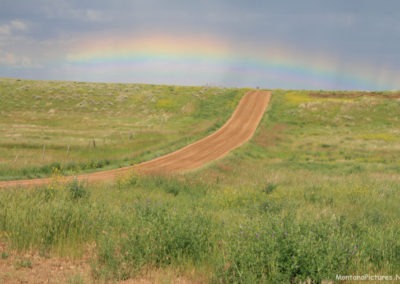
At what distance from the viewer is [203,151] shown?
31.4 meters

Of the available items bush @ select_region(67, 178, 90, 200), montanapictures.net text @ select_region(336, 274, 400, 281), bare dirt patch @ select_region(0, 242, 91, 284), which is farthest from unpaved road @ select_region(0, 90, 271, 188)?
montanapictures.net text @ select_region(336, 274, 400, 281)

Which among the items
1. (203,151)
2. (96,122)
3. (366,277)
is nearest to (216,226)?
(366,277)

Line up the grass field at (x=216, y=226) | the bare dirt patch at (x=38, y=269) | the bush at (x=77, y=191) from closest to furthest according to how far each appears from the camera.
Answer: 1. the bare dirt patch at (x=38, y=269)
2. the grass field at (x=216, y=226)
3. the bush at (x=77, y=191)

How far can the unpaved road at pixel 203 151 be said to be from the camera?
70.0ft

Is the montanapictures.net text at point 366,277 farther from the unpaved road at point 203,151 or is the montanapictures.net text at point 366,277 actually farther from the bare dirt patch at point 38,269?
the unpaved road at point 203,151

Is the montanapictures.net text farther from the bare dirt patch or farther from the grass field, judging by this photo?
the bare dirt patch

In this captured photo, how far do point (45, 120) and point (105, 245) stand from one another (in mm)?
51631

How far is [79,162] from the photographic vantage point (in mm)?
26297

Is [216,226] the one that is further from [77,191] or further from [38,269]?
[77,191]

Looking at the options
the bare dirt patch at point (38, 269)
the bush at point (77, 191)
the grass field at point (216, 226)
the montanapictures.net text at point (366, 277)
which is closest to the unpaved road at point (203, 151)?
the bush at point (77, 191)

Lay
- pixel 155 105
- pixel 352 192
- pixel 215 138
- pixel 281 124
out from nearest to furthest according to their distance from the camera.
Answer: pixel 352 192, pixel 215 138, pixel 281 124, pixel 155 105

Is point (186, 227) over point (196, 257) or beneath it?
over

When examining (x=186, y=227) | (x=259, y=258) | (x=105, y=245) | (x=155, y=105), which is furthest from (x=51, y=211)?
(x=155, y=105)

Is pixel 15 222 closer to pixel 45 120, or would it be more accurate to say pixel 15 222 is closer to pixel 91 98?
pixel 45 120
